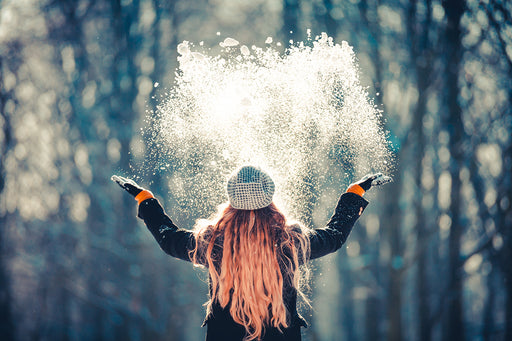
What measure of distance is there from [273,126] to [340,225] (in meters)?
2.89

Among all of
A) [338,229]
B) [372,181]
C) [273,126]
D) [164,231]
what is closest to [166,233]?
[164,231]

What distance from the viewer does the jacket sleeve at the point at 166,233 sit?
172 centimetres

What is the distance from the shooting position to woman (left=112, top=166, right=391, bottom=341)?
163cm

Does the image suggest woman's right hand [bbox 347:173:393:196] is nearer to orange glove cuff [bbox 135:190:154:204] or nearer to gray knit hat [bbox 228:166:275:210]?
gray knit hat [bbox 228:166:275:210]

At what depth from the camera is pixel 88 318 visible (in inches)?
268

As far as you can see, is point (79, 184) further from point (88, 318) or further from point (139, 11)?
point (139, 11)

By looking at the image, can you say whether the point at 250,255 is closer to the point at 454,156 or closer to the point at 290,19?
the point at 454,156

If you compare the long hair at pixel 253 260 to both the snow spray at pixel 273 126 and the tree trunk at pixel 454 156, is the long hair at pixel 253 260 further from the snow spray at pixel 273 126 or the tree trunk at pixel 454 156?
the tree trunk at pixel 454 156

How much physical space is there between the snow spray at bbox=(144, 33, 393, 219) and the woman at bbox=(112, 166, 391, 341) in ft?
6.07

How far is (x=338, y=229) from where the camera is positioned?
1819mm

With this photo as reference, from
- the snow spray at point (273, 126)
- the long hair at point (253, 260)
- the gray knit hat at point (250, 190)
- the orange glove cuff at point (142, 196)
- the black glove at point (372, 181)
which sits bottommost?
the long hair at point (253, 260)

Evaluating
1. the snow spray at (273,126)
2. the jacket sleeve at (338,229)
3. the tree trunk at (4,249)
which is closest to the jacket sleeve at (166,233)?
the jacket sleeve at (338,229)

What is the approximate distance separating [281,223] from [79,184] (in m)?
6.25

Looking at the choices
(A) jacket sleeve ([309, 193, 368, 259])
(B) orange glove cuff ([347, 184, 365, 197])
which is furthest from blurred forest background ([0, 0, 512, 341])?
(A) jacket sleeve ([309, 193, 368, 259])
